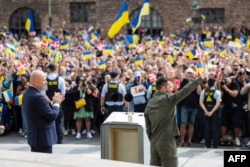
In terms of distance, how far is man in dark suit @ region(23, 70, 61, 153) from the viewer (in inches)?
314

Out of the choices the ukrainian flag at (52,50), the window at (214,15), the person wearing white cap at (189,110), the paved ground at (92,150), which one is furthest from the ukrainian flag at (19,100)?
the window at (214,15)

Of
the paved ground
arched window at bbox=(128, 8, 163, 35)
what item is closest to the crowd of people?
the paved ground

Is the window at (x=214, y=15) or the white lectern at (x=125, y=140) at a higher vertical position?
the window at (x=214, y=15)

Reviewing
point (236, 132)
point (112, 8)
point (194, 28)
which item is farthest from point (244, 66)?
point (112, 8)

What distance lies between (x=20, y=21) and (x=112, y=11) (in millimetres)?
5719

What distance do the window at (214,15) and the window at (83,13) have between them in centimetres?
650

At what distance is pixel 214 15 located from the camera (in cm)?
3534

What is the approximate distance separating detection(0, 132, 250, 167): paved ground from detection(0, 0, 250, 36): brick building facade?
2266cm

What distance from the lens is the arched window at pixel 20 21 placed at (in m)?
36.9

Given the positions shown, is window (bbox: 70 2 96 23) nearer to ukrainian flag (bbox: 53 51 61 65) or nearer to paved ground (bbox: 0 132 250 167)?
ukrainian flag (bbox: 53 51 61 65)

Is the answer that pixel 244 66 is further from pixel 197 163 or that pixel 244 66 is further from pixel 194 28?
pixel 194 28

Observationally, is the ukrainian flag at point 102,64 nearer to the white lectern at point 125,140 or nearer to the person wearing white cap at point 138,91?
the person wearing white cap at point 138,91

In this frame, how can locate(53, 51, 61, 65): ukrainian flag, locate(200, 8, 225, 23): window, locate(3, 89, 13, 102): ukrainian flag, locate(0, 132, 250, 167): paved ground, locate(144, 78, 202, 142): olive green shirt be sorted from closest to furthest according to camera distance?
locate(144, 78, 202, 142): olive green shirt, locate(0, 132, 250, 167): paved ground, locate(3, 89, 13, 102): ukrainian flag, locate(53, 51, 61, 65): ukrainian flag, locate(200, 8, 225, 23): window

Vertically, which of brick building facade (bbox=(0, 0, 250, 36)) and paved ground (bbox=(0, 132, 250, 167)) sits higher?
brick building facade (bbox=(0, 0, 250, 36))
